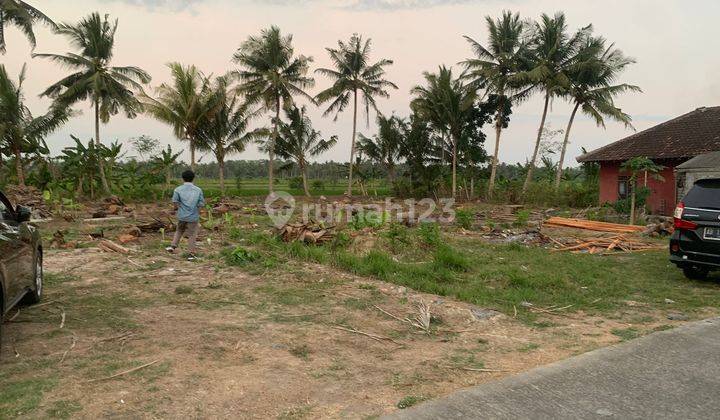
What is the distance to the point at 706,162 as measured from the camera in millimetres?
16672

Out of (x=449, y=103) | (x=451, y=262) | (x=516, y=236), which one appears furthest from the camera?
(x=449, y=103)

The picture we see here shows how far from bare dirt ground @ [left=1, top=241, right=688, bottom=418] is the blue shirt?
224 centimetres

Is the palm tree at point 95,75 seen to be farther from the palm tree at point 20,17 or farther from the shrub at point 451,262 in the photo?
the shrub at point 451,262

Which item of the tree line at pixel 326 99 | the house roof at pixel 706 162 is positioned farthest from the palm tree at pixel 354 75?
the house roof at pixel 706 162

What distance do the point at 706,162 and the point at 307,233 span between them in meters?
13.7

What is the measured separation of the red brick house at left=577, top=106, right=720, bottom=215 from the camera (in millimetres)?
20592

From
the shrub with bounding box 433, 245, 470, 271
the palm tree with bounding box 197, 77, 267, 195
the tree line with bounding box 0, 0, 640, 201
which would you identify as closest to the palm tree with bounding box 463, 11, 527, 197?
the tree line with bounding box 0, 0, 640, 201

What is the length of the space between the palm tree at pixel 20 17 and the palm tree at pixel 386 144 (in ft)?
72.6

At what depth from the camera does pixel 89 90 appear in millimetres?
26609

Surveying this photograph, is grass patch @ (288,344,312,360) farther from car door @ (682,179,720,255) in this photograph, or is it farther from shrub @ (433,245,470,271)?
car door @ (682,179,720,255)

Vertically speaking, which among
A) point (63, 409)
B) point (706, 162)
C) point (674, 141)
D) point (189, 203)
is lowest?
point (63, 409)

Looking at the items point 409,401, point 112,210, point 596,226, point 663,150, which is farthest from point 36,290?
point 663,150

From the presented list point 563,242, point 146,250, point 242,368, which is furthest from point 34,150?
→ point 242,368

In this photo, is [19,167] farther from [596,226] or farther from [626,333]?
[626,333]
